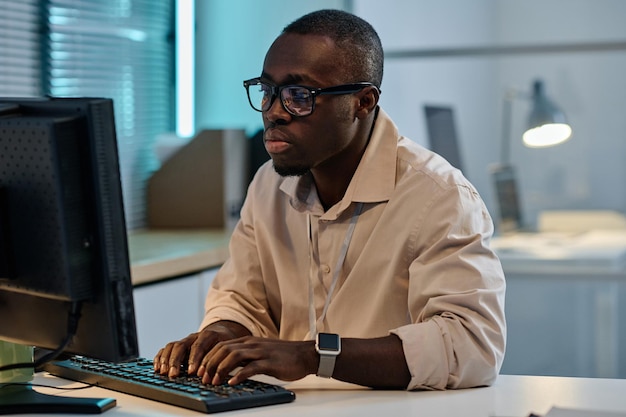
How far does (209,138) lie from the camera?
401 centimetres

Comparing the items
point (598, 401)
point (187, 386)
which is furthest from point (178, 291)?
point (598, 401)

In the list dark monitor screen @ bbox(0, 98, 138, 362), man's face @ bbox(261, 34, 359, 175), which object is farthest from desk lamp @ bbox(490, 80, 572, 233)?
dark monitor screen @ bbox(0, 98, 138, 362)

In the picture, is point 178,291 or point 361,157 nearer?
point 361,157

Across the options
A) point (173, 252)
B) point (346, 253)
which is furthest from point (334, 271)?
point (173, 252)

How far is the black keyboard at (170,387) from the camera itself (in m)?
1.40

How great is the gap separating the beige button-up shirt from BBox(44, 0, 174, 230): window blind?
175 cm

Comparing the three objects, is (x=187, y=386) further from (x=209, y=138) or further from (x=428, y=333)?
(x=209, y=138)

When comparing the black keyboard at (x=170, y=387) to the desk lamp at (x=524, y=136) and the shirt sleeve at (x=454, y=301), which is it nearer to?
the shirt sleeve at (x=454, y=301)

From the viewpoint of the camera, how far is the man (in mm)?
1532

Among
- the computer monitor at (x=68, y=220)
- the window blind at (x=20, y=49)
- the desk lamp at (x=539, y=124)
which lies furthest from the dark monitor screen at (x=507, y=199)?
the computer monitor at (x=68, y=220)

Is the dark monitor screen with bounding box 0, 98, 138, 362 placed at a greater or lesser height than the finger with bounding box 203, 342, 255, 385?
greater

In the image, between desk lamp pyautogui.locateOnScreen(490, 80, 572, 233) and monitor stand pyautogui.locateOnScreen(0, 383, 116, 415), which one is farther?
desk lamp pyautogui.locateOnScreen(490, 80, 572, 233)

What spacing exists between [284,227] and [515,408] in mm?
670

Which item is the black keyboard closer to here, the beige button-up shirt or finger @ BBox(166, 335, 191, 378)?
finger @ BBox(166, 335, 191, 378)
